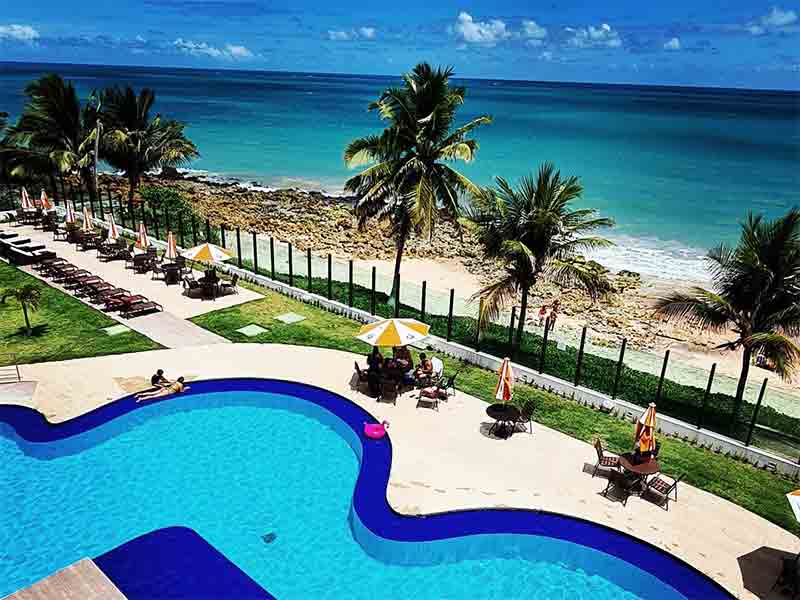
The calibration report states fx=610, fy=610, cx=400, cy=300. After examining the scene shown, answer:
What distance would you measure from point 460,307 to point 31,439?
685 inches

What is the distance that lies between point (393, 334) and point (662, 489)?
7204mm

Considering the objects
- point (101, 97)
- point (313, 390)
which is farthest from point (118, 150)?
point (313, 390)

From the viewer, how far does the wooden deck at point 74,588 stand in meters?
8.70

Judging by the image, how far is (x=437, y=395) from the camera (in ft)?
52.1

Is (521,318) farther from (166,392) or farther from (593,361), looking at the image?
(166,392)

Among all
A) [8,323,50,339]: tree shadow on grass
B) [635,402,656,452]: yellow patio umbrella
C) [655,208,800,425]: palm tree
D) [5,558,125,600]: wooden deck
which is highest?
[655,208,800,425]: palm tree

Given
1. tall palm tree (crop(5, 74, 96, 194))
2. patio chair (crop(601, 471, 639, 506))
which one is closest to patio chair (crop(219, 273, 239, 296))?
tall palm tree (crop(5, 74, 96, 194))

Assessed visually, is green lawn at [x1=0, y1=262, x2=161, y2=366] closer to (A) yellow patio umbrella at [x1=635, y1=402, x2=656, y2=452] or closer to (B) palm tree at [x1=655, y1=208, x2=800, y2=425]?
(A) yellow patio umbrella at [x1=635, y1=402, x2=656, y2=452]

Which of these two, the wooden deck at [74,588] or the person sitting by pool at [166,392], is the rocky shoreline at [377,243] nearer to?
the person sitting by pool at [166,392]

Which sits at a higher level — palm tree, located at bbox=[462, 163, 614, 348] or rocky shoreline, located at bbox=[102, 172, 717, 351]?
palm tree, located at bbox=[462, 163, 614, 348]

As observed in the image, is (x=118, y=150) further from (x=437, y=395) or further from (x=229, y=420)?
(x=437, y=395)

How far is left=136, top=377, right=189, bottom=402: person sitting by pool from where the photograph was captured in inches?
617

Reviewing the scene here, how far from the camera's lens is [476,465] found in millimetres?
13500

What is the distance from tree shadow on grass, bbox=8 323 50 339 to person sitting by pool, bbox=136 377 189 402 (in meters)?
6.21
